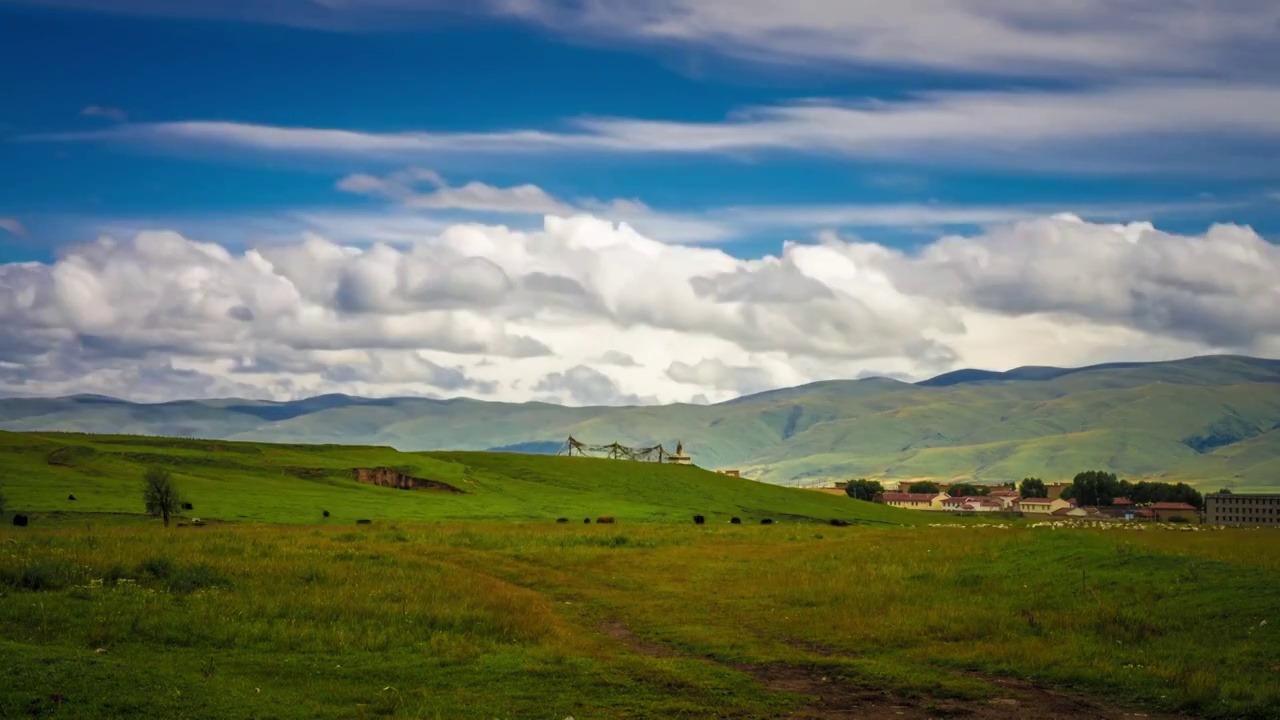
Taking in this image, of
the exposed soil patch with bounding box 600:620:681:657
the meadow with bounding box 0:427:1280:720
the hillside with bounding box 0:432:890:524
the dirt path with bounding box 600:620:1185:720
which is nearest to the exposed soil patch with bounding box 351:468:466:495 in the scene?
the hillside with bounding box 0:432:890:524

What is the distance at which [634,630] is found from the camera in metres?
33.3

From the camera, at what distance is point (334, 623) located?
99.9 feet

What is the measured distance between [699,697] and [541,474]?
121 metres

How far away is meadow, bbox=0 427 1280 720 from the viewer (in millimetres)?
22562

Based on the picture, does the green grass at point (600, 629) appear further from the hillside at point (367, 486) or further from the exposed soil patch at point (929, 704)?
the hillside at point (367, 486)

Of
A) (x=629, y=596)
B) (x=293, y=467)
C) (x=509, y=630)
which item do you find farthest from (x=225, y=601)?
(x=293, y=467)

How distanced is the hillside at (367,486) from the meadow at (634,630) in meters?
35.1

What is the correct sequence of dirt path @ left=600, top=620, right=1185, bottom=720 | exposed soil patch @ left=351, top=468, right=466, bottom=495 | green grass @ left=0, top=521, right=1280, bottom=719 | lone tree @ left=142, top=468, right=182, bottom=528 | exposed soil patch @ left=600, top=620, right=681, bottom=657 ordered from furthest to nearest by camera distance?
exposed soil patch @ left=351, top=468, right=466, bottom=495 → lone tree @ left=142, top=468, right=182, bottom=528 → exposed soil patch @ left=600, top=620, right=681, bottom=657 → green grass @ left=0, top=521, right=1280, bottom=719 → dirt path @ left=600, top=620, right=1185, bottom=720

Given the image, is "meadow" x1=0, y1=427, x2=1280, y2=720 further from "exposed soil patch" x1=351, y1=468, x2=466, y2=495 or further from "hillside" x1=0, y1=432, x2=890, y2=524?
"exposed soil patch" x1=351, y1=468, x2=466, y2=495

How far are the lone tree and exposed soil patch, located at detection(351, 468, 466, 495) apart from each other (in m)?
46.4

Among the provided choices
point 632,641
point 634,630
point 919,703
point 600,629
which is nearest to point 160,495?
point 600,629

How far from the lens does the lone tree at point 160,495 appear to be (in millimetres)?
73875

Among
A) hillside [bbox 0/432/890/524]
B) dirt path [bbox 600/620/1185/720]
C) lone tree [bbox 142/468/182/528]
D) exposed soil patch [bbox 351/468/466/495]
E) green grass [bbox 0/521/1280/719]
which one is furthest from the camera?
exposed soil patch [bbox 351/468/466/495]

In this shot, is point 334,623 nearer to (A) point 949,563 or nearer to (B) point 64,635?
(B) point 64,635
